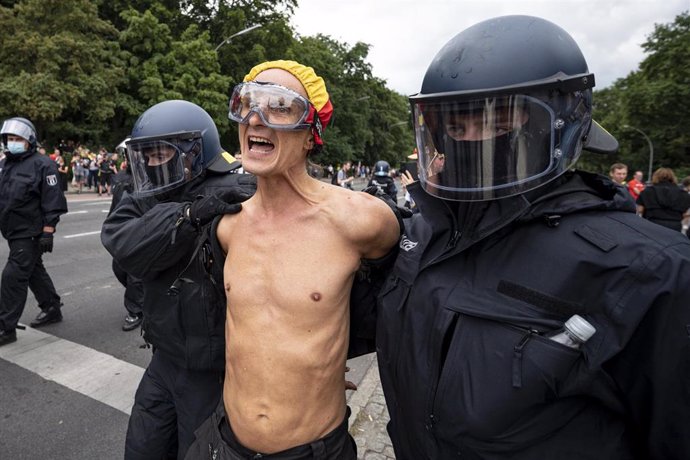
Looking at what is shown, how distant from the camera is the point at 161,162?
8.06 feet

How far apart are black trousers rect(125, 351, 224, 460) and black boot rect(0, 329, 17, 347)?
3050 millimetres

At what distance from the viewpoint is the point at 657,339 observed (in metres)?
1.07

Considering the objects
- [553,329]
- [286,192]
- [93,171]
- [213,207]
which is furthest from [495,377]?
[93,171]

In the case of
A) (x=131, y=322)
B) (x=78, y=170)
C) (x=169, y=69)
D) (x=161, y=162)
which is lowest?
(x=131, y=322)

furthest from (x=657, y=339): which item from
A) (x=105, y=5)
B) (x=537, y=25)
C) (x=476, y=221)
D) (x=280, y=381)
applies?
(x=105, y=5)

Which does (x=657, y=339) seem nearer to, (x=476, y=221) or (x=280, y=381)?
(x=476, y=221)

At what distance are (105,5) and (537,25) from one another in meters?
31.5

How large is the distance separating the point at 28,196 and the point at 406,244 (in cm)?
459

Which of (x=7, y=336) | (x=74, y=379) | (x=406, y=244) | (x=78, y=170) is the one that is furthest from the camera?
(x=78, y=170)

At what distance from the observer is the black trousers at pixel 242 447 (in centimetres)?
161

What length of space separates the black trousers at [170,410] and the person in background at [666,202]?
6704 millimetres

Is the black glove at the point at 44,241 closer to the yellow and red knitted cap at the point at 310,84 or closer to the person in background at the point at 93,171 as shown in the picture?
the yellow and red knitted cap at the point at 310,84

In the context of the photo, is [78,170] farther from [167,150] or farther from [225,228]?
[225,228]

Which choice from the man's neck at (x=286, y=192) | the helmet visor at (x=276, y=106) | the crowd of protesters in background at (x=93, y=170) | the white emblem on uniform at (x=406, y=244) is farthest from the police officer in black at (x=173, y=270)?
the crowd of protesters in background at (x=93, y=170)
